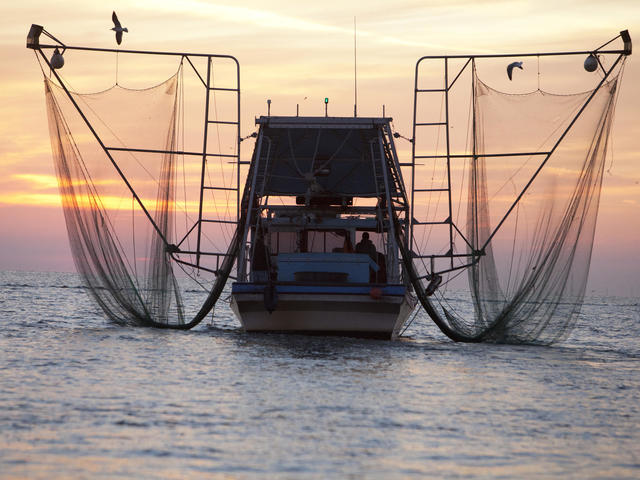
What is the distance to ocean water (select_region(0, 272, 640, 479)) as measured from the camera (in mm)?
10344

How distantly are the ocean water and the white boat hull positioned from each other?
479 mm

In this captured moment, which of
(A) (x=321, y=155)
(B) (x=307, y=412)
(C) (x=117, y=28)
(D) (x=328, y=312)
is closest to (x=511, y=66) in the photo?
(A) (x=321, y=155)

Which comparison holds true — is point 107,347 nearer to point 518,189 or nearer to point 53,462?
point 518,189

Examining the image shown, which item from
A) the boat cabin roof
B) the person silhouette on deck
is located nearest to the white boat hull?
the person silhouette on deck

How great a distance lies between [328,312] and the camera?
22219mm

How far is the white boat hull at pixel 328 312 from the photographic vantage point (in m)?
22.1

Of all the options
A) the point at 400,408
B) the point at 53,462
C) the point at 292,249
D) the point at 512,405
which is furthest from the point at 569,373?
the point at 53,462

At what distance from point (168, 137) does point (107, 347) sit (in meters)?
4.91

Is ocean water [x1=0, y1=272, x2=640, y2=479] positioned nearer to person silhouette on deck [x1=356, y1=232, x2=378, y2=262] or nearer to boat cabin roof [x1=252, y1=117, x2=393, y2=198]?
person silhouette on deck [x1=356, y1=232, x2=378, y2=262]

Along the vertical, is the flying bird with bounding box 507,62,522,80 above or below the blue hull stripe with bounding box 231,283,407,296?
above

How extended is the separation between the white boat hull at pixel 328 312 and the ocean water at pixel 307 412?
479 millimetres

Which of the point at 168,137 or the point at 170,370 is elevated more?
the point at 168,137

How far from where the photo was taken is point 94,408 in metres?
13.3

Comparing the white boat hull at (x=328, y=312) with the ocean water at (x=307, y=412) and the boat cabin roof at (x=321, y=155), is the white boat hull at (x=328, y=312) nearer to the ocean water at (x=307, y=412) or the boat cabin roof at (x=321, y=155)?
the ocean water at (x=307, y=412)
